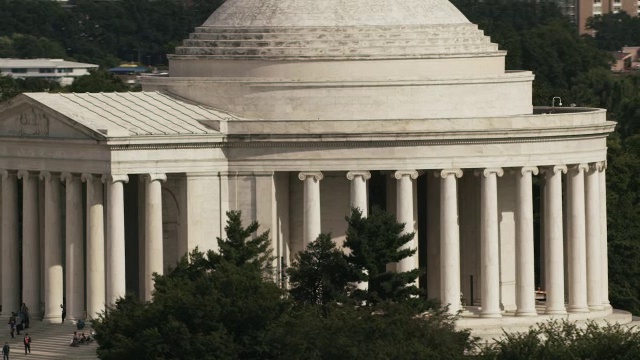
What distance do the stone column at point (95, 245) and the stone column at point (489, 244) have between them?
18633 mm

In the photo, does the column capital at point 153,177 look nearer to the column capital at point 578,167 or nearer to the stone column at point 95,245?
the stone column at point 95,245

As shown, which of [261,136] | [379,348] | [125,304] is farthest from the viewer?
[261,136]

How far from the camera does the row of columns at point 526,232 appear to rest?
576ft

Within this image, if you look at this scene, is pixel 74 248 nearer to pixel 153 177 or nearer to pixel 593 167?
pixel 153 177

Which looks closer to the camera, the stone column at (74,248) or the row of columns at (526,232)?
the stone column at (74,248)

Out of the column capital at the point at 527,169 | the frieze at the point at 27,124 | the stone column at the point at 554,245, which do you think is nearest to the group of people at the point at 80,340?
the frieze at the point at 27,124

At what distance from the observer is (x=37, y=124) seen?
17638 cm

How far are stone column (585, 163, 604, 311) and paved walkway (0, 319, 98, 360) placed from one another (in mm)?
25763

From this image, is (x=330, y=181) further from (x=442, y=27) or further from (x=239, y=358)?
(x=239, y=358)

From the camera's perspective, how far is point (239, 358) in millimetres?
156125

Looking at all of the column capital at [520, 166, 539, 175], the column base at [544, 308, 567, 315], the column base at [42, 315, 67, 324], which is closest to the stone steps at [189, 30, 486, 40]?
the column capital at [520, 166, 539, 175]

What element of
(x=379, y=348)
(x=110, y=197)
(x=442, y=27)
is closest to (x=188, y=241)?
(x=110, y=197)

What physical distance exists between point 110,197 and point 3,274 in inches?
462

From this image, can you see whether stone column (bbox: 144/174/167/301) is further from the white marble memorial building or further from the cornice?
the cornice
